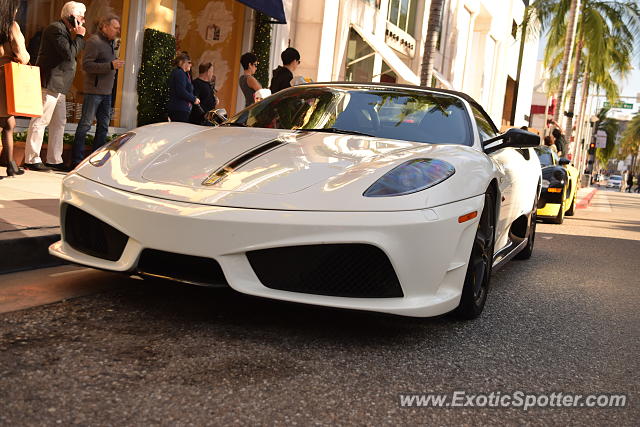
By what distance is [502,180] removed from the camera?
14.3 ft

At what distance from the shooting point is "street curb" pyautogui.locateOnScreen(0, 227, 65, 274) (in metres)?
4.09

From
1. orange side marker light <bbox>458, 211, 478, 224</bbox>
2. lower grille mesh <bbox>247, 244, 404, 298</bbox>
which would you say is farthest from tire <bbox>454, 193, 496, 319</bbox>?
lower grille mesh <bbox>247, 244, 404, 298</bbox>

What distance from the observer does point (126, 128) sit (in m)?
11.0

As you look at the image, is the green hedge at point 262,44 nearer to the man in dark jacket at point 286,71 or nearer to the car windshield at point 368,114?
the man in dark jacket at point 286,71

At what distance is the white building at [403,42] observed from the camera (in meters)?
15.8

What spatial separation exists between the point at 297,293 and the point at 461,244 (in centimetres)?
81

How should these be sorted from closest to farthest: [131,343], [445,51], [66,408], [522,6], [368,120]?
[66,408], [131,343], [368,120], [445,51], [522,6]

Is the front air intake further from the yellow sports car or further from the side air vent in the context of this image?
the yellow sports car

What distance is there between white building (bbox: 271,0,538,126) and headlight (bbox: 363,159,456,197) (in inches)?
445

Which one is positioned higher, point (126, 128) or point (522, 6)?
point (522, 6)

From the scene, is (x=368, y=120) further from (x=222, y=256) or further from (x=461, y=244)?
(x=222, y=256)

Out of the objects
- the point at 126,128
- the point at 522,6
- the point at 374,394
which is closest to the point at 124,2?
the point at 126,128

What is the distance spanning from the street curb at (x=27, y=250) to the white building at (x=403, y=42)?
1050 centimetres

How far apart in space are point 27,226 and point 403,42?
746 inches
